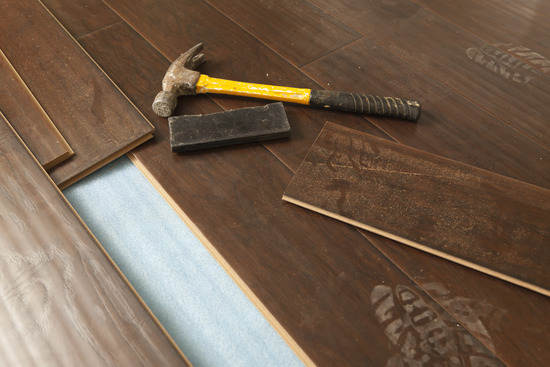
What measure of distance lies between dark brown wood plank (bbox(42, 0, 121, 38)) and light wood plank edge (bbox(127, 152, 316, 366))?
75 cm

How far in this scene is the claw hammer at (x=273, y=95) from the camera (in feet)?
4.90

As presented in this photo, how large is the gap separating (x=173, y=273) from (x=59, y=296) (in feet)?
0.99

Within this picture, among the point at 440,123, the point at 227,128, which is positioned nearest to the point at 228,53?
the point at 227,128

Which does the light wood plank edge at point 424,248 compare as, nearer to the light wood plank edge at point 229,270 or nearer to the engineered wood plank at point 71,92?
the light wood plank edge at point 229,270

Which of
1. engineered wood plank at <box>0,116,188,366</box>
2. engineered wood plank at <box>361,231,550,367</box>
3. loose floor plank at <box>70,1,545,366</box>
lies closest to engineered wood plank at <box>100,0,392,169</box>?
loose floor plank at <box>70,1,545,366</box>

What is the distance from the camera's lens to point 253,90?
153cm

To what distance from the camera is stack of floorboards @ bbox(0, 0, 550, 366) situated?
3.64 feet

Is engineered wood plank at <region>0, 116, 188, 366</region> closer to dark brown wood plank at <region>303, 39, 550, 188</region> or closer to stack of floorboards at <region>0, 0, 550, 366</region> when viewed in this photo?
stack of floorboards at <region>0, 0, 550, 366</region>

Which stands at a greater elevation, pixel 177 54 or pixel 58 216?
pixel 177 54

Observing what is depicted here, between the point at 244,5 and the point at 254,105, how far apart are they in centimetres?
68

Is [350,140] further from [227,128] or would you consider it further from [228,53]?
[228,53]

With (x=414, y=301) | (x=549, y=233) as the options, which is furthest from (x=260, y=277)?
(x=549, y=233)

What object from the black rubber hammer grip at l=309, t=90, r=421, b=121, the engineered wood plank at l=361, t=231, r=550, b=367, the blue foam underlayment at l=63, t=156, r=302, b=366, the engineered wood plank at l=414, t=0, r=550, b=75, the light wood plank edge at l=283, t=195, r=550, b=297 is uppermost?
the engineered wood plank at l=414, t=0, r=550, b=75

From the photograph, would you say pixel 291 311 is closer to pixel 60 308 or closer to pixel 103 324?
pixel 103 324
